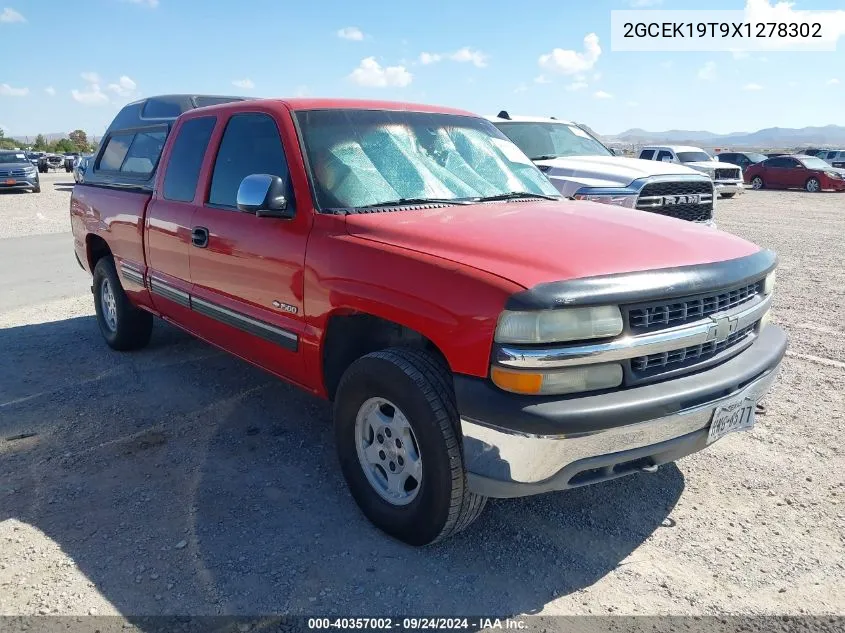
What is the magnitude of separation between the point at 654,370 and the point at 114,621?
2262 millimetres

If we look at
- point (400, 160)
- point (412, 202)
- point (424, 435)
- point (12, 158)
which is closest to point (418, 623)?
point (424, 435)

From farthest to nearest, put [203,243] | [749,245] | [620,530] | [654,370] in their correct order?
[203,243] < [749,245] < [620,530] < [654,370]

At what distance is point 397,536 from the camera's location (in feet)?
9.88

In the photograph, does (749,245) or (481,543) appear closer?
(481,543)

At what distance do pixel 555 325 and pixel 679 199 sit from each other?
20.6ft

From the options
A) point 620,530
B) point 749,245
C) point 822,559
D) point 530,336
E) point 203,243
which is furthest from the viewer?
point 203,243

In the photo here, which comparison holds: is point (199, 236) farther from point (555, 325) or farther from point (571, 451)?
point (571, 451)

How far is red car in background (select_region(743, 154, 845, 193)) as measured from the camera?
26.5m

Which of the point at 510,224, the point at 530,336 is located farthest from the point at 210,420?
the point at 530,336

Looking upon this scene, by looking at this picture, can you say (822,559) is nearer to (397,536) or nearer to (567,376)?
(567,376)

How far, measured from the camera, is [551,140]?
9.34 m

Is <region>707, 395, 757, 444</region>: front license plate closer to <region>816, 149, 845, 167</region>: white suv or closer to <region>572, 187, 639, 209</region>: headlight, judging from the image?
<region>572, 187, 639, 209</region>: headlight

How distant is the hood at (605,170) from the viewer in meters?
7.86

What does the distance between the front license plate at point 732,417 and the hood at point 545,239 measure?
0.61m
